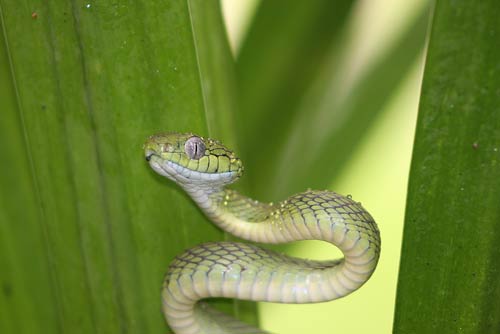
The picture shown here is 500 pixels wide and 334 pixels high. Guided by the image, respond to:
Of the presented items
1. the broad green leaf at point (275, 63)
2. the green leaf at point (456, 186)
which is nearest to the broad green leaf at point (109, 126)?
the broad green leaf at point (275, 63)

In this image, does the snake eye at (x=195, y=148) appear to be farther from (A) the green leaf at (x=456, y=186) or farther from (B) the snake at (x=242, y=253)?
(A) the green leaf at (x=456, y=186)

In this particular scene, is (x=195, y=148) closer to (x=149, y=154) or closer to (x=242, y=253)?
(x=149, y=154)

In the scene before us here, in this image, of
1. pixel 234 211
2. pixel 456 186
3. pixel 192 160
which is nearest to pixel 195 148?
pixel 192 160

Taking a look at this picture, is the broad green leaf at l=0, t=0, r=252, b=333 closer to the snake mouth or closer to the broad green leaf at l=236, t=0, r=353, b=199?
the snake mouth

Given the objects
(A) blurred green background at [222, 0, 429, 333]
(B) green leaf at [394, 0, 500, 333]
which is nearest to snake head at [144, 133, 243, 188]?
(A) blurred green background at [222, 0, 429, 333]

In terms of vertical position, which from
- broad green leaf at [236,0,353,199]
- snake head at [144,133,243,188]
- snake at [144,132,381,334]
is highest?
broad green leaf at [236,0,353,199]
